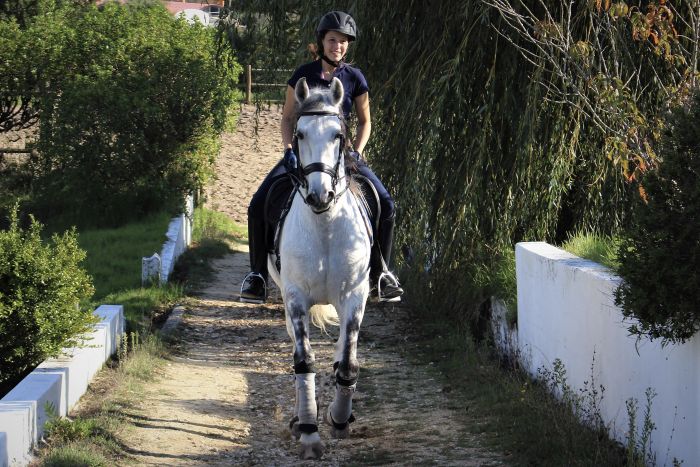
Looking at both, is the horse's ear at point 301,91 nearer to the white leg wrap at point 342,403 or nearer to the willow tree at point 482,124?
the white leg wrap at point 342,403

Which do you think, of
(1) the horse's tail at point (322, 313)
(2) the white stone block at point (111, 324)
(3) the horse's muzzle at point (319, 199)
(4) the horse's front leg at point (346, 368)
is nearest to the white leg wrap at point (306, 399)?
(4) the horse's front leg at point (346, 368)

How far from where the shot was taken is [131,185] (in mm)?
19719

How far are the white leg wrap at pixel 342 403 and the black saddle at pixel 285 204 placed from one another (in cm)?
106

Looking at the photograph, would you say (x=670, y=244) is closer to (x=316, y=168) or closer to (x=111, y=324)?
(x=316, y=168)

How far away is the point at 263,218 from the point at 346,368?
4.69ft

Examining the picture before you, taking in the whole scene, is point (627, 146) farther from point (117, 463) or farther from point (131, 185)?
point (131, 185)

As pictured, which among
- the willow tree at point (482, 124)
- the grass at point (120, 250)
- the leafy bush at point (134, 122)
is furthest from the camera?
the leafy bush at point (134, 122)

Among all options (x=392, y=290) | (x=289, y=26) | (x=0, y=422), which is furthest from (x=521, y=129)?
(x=0, y=422)

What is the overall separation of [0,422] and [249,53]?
286 inches

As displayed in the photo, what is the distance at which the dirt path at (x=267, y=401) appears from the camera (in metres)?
7.22

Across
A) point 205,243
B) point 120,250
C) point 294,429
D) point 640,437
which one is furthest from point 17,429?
point 205,243

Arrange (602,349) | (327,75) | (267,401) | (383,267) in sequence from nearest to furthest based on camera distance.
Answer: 1. (602,349)
2. (327,75)
3. (383,267)
4. (267,401)

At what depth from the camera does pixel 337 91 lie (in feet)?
22.6

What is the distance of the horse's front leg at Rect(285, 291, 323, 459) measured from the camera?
6917mm
